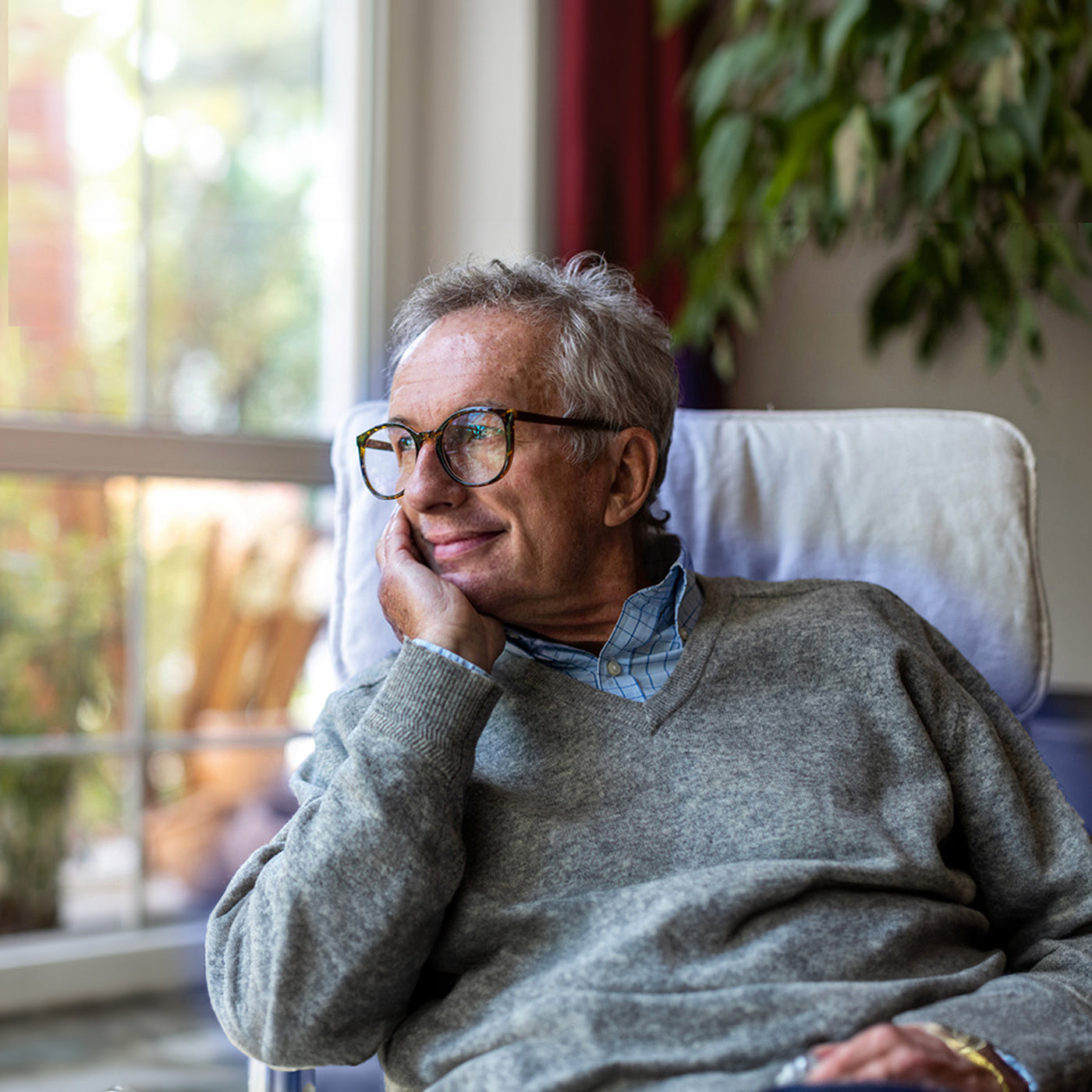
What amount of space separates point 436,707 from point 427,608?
0.14m

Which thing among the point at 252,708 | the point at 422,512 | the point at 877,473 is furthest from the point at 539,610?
the point at 252,708

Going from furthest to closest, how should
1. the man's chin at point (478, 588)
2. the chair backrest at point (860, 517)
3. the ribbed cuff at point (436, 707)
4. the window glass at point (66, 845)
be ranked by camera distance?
the window glass at point (66, 845)
the chair backrest at point (860, 517)
the man's chin at point (478, 588)
the ribbed cuff at point (436, 707)

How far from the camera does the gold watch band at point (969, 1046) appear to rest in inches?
35.9

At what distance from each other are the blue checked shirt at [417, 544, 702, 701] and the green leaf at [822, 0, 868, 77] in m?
1.13

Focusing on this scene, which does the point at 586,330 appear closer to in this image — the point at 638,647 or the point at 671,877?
the point at 638,647

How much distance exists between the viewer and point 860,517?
1447 mm

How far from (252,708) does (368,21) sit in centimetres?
140

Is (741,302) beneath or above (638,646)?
above

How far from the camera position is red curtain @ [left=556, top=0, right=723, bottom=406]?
7.62 ft

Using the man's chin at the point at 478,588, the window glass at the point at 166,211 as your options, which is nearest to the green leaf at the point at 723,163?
the window glass at the point at 166,211

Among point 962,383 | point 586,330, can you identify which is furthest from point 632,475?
point 962,383

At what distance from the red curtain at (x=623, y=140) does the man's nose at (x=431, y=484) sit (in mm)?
1204

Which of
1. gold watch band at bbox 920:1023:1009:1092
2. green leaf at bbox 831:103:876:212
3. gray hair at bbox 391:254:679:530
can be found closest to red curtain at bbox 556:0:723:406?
green leaf at bbox 831:103:876:212

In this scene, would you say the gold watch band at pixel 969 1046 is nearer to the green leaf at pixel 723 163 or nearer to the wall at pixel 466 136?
the green leaf at pixel 723 163
